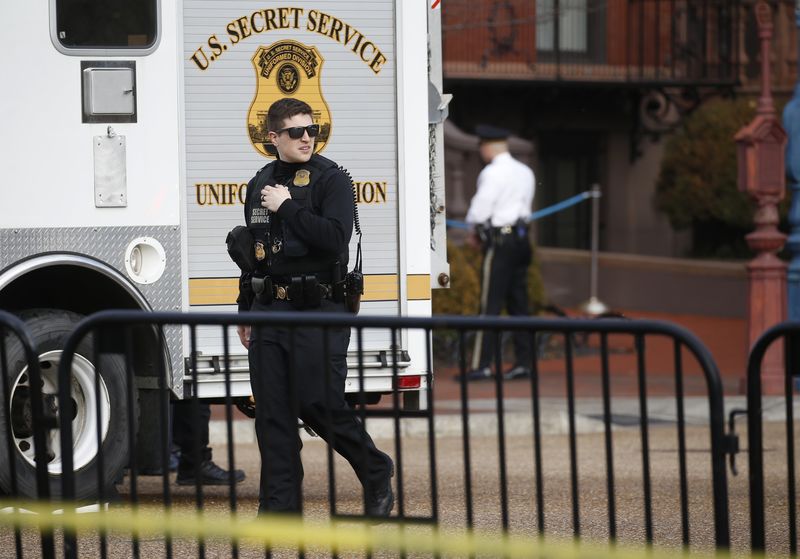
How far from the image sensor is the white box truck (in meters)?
6.80

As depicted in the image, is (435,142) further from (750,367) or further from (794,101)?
(794,101)

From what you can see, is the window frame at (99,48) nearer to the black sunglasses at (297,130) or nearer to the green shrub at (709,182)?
the black sunglasses at (297,130)

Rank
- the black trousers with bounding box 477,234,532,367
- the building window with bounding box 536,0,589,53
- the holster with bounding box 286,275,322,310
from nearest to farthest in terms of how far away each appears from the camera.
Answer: the holster with bounding box 286,275,322,310, the black trousers with bounding box 477,234,532,367, the building window with bounding box 536,0,589,53

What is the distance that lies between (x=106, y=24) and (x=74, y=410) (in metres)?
1.78

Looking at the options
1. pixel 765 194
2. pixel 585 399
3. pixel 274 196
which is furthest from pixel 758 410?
pixel 765 194

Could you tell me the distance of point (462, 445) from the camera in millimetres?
7805

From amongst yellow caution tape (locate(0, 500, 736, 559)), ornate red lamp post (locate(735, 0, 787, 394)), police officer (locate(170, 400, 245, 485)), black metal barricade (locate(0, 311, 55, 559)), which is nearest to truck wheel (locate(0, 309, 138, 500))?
black metal barricade (locate(0, 311, 55, 559))

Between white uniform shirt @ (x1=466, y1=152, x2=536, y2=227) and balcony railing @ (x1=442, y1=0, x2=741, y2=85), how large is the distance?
9906 mm

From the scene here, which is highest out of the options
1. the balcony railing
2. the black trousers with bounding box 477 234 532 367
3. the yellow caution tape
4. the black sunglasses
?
the balcony railing

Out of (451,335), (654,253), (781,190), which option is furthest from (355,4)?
(654,253)

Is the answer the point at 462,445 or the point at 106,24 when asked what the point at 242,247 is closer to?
the point at 106,24

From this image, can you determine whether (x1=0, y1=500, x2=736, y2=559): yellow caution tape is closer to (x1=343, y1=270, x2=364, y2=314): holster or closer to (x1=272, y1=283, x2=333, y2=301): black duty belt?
(x1=272, y1=283, x2=333, y2=301): black duty belt

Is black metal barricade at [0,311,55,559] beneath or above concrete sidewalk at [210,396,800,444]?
above

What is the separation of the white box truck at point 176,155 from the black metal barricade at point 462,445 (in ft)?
0.92
